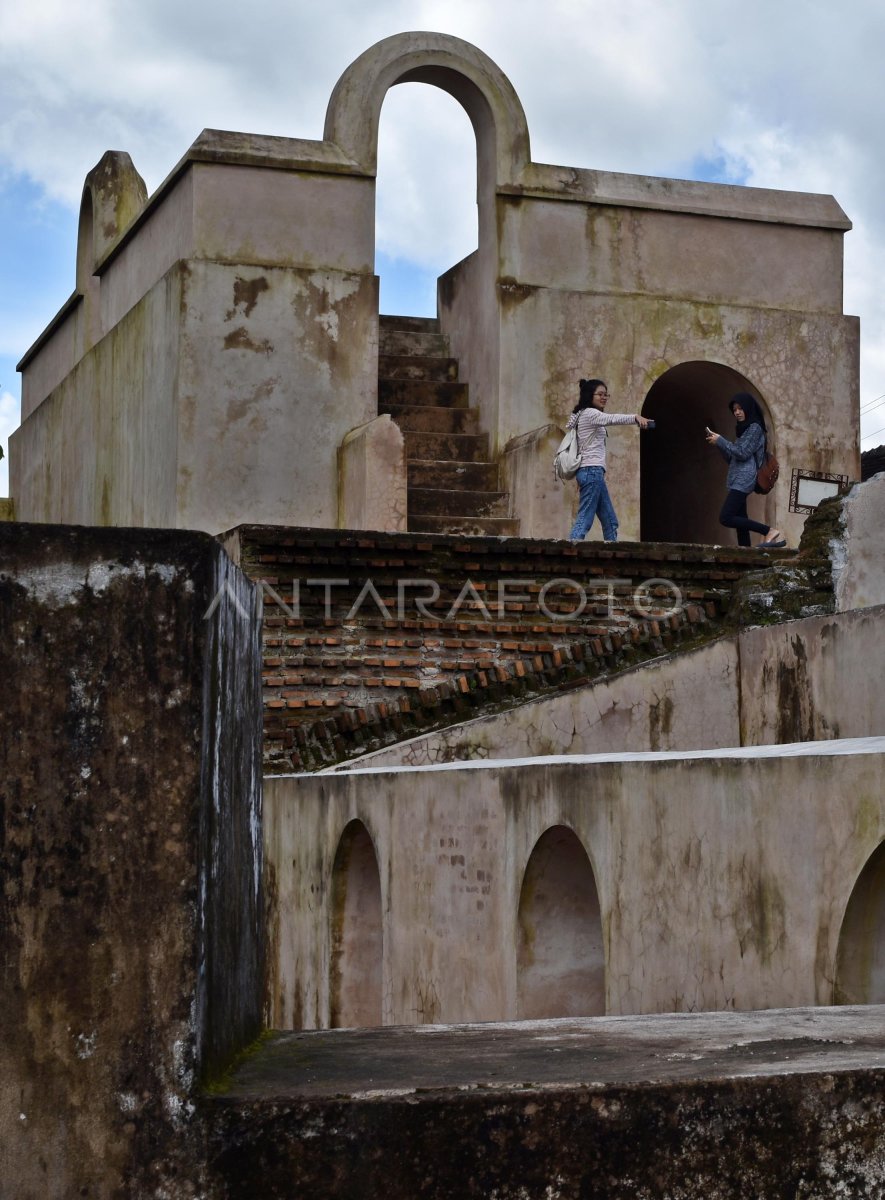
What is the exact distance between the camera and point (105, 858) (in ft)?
8.36

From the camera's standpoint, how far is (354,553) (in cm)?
1197

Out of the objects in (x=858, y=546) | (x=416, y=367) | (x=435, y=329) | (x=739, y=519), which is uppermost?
(x=435, y=329)

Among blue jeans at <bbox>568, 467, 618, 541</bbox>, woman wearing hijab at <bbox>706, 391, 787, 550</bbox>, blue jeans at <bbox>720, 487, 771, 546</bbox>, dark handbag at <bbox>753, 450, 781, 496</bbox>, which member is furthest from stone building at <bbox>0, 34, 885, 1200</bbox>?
woman wearing hijab at <bbox>706, 391, 787, 550</bbox>

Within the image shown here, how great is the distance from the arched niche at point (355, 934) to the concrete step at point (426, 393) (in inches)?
349

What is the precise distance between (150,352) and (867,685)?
9.53m

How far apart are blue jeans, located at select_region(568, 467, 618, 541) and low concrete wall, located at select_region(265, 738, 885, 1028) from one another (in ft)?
17.8

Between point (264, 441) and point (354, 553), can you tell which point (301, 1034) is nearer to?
point (354, 553)

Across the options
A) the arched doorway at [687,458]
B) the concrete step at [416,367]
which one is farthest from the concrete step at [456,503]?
the arched doorway at [687,458]

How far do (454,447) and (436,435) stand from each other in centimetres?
21

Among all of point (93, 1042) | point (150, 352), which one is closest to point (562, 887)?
point (93, 1042)

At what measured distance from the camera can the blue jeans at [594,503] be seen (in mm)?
14133

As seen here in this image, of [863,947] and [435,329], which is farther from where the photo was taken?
[435,329]

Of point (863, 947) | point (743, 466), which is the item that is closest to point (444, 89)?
point (743, 466)

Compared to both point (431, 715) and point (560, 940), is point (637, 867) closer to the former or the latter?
point (560, 940)
